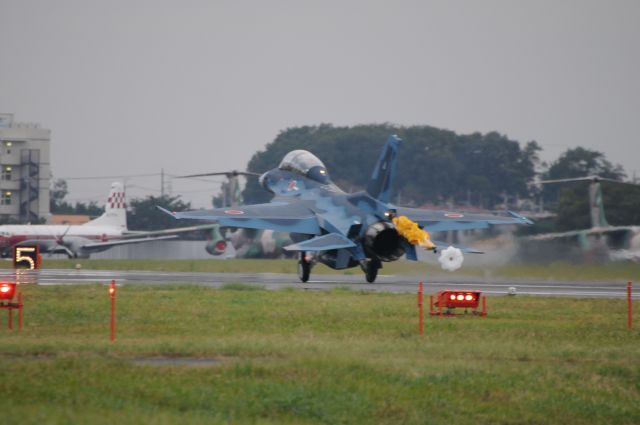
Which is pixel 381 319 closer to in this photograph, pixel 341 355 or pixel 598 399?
pixel 341 355

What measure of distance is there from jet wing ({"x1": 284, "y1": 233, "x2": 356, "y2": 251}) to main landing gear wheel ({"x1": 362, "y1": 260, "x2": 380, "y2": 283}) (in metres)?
2.42

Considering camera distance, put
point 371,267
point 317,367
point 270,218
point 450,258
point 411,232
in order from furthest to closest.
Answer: point 270,218, point 371,267, point 411,232, point 450,258, point 317,367

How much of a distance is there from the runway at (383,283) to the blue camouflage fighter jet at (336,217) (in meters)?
1.24

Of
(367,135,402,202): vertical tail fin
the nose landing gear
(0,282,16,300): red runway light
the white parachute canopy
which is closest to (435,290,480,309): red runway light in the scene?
the white parachute canopy

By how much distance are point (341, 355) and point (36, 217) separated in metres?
112

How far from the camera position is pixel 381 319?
2773 centimetres

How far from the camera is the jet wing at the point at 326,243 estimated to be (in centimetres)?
4038

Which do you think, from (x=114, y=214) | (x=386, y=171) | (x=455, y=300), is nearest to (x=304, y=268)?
(x=386, y=171)

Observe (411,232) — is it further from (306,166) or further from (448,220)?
(306,166)

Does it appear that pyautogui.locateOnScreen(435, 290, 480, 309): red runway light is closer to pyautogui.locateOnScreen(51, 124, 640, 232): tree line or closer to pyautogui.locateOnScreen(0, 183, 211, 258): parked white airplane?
pyautogui.locateOnScreen(0, 183, 211, 258): parked white airplane

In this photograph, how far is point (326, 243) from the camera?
40844 millimetres

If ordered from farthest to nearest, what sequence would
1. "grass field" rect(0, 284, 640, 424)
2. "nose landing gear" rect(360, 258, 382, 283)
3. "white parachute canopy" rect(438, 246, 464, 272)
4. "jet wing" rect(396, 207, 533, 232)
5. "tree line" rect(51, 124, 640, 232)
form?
"tree line" rect(51, 124, 640, 232), "jet wing" rect(396, 207, 533, 232), "nose landing gear" rect(360, 258, 382, 283), "white parachute canopy" rect(438, 246, 464, 272), "grass field" rect(0, 284, 640, 424)

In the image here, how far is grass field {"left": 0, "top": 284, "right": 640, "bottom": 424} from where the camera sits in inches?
613

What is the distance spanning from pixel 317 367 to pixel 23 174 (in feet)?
392
